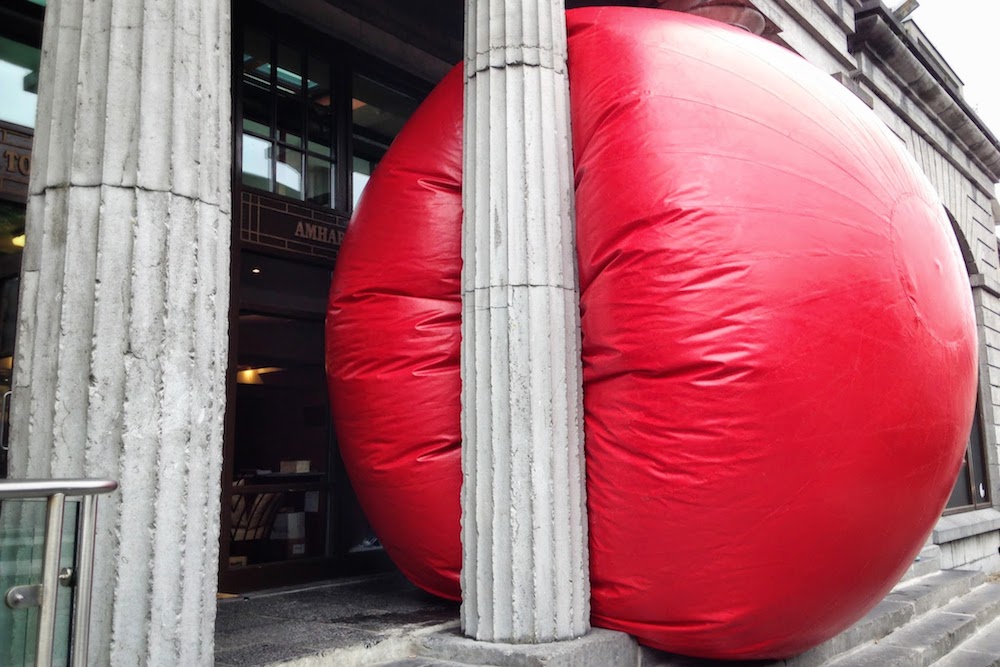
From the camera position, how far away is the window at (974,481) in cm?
1167

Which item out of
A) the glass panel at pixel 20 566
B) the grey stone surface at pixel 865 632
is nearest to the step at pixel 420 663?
the grey stone surface at pixel 865 632

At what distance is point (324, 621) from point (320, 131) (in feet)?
13.2

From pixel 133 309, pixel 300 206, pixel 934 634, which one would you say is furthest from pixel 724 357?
pixel 300 206

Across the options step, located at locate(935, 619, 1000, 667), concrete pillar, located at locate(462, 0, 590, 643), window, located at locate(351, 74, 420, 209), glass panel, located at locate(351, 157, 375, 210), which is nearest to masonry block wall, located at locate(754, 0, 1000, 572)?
step, located at locate(935, 619, 1000, 667)

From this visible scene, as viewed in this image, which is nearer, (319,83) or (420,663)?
(420,663)

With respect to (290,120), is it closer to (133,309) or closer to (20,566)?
(133,309)

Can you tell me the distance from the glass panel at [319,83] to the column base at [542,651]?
4619 millimetres

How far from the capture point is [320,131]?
7059 millimetres

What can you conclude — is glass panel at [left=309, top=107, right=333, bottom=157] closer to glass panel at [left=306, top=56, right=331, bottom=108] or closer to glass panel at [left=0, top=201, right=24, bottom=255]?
glass panel at [left=306, top=56, right=331, bottom=108]

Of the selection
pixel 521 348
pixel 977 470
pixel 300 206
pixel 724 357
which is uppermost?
pixel 300 206

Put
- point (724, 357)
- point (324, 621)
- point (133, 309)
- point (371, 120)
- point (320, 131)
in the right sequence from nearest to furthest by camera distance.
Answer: point (133, 309)
point (724, 357)
point (324, 621)
point (320, 131)
point (371, 120)

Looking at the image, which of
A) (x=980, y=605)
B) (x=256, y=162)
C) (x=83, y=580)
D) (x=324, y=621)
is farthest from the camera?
(x=980, y=605)

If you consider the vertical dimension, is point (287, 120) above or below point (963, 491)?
above

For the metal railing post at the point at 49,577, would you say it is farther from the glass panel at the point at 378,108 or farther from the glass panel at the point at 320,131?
the glass panel at the point at 378,108
